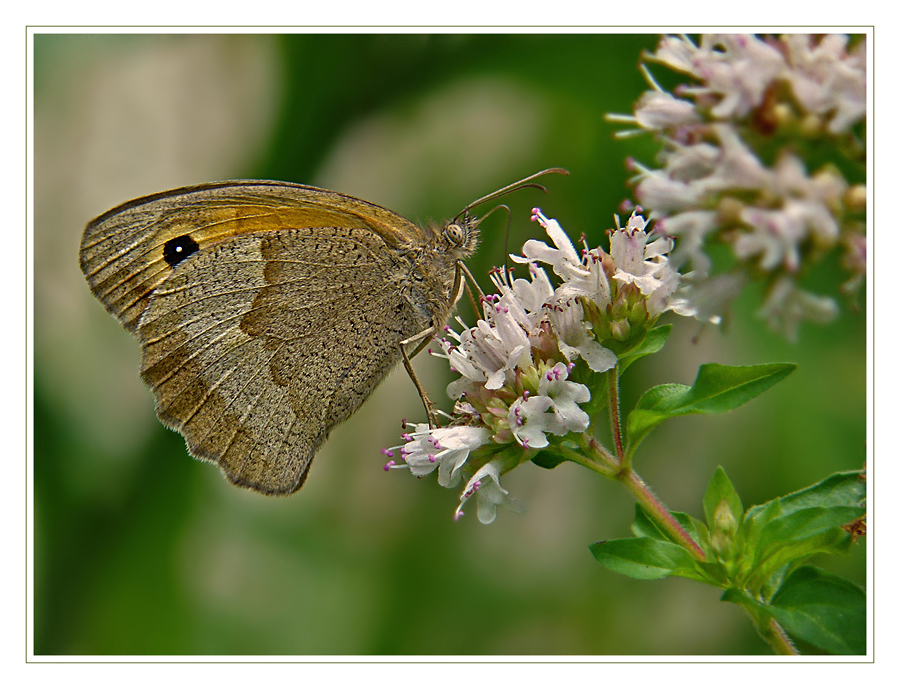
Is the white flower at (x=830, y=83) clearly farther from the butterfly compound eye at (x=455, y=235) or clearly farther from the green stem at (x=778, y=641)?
the butterfly compound eye at (x=455, y=235)

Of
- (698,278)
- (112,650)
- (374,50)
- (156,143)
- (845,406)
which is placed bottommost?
(112,650)

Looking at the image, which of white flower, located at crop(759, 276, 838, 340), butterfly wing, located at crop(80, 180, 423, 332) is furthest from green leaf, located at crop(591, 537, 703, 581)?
butterfly wing, located at crop(80, 180, 423, 332)

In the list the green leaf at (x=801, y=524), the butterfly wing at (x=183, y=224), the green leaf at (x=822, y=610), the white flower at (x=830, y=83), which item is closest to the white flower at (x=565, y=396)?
the green leaf at (x=801, y=524)

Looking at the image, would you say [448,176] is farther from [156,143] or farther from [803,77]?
[803,77]

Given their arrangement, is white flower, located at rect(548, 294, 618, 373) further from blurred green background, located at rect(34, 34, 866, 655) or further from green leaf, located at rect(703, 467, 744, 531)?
blurred green background, located at rect(34, 34, 866, 655)
